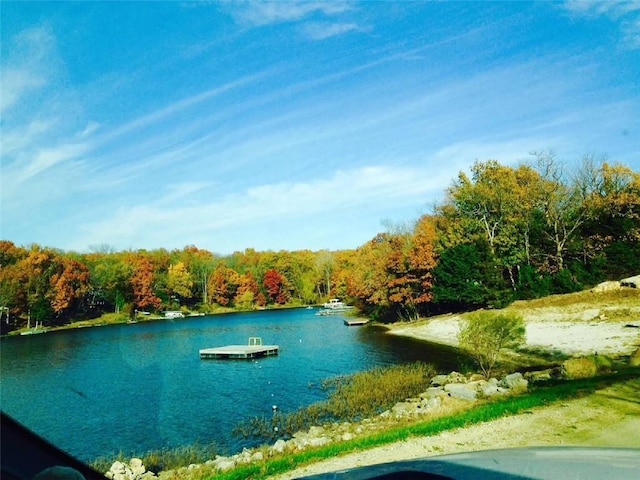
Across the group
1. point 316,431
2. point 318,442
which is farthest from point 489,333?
point 318,442

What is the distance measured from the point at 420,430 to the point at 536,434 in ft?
8.70

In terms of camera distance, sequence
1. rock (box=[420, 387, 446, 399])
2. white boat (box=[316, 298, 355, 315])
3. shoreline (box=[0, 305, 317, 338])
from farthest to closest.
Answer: white boat (box=[316, 298, 355, 315]), shoreline (box=[0, 305, 317, 338]), rock (box=[420, 387, 446, 399])

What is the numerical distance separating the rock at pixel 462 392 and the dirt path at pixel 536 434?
570 cm

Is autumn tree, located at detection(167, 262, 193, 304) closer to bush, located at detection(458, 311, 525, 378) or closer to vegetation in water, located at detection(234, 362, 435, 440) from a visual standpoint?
vegetation in water, located at detection(234, 362, 435, 440)

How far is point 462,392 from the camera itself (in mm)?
18906

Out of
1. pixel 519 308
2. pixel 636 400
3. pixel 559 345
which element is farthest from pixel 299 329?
pixel 636 400

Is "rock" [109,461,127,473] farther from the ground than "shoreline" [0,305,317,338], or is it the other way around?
"shoreline" [0,305,317,338]

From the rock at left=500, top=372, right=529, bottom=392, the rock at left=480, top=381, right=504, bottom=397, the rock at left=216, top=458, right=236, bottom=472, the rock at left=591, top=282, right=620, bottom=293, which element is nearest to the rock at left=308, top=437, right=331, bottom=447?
the rock at left=216, top=458, right=236, bottom=472

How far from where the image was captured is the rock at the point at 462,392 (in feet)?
59.6

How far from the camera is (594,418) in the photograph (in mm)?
11125

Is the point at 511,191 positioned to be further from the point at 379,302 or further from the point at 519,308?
the point at 379,302

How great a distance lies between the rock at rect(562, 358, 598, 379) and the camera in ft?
58.5

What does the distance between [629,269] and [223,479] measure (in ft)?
151

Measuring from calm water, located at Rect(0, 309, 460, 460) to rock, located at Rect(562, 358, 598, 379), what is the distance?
11.7 meters
